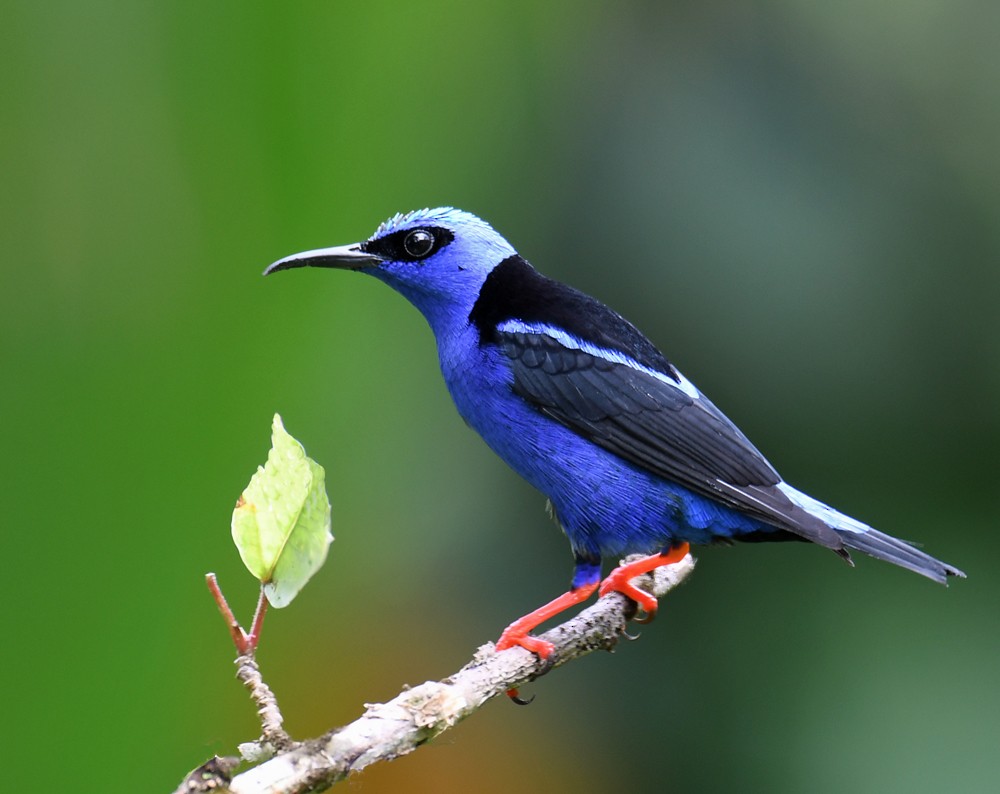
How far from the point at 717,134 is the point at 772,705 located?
2.05 metres

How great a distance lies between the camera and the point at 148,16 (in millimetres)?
4059

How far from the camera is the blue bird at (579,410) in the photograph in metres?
3.81

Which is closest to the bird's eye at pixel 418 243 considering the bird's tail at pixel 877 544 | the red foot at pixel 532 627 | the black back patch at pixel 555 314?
the black back patch at pixel 555 314

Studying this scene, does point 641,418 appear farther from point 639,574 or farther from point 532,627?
point 532,627

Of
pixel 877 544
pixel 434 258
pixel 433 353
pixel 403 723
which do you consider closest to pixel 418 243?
pixel 434 258

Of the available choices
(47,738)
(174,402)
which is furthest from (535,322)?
(47,738)

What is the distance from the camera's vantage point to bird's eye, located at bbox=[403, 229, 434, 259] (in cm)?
396

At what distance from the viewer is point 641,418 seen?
3.88 m

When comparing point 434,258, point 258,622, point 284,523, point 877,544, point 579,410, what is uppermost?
point 434,258

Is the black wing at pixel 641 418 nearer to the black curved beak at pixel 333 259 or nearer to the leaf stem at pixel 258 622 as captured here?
the black curved beak at pixel 333 259

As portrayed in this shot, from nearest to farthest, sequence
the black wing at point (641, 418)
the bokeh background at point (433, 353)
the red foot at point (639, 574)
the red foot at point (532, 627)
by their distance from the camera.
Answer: the bokeh background at point (433, 353), the red foot at point (532, 627), the black wing at point (641, 418), the red foot at point (639, 574)

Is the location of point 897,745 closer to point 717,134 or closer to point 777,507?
point 777,507

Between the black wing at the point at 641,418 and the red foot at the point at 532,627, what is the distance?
438 mm

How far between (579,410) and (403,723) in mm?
1504
